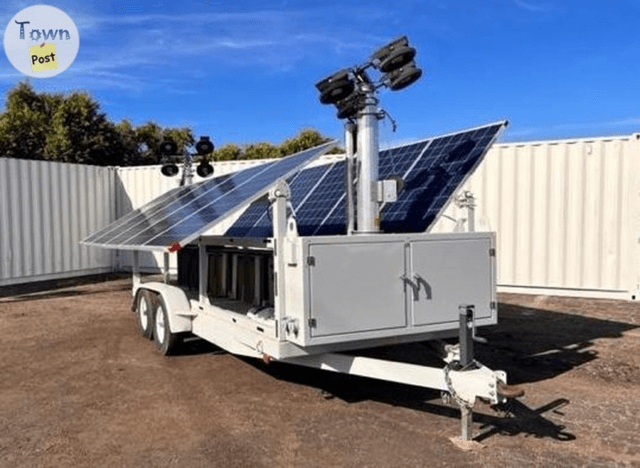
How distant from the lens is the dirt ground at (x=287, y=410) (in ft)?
14.0

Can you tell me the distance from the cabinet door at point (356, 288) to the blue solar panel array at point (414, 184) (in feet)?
3.35

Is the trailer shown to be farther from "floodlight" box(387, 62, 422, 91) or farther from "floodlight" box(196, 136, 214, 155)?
"floodlight" box(196, 136, 214, 155)

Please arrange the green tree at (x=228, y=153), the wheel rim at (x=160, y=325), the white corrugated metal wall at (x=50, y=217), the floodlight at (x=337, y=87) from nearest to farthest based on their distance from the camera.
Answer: the floodlight at (x=337, y=87), the wheel rim at (x=160, y=325), the white corrugated metal wall at (x=50, y=217), the green tree at (x=228, y=153)

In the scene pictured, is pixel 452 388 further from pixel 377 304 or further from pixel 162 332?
pixel 162 332

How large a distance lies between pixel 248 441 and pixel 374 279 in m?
1.72

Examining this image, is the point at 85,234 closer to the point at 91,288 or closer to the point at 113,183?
the point at 113,183

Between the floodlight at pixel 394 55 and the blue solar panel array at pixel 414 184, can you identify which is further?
the blue solar panel array at pixel 414 184

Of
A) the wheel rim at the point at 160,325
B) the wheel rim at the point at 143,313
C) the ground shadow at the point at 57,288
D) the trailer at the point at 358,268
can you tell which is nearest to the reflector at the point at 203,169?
the ground shadow at the point at 57,288

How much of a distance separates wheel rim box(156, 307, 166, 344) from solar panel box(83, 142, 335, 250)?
1.14 metres

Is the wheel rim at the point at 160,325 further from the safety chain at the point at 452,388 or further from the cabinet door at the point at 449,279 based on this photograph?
the safety chain at the point at 452,388

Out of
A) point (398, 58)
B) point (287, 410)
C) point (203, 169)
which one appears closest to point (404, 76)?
point (398, 58)

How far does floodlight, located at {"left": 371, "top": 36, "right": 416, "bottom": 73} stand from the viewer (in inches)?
211

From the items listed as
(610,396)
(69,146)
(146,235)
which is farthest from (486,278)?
(69,146)

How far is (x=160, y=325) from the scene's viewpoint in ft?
24.8
